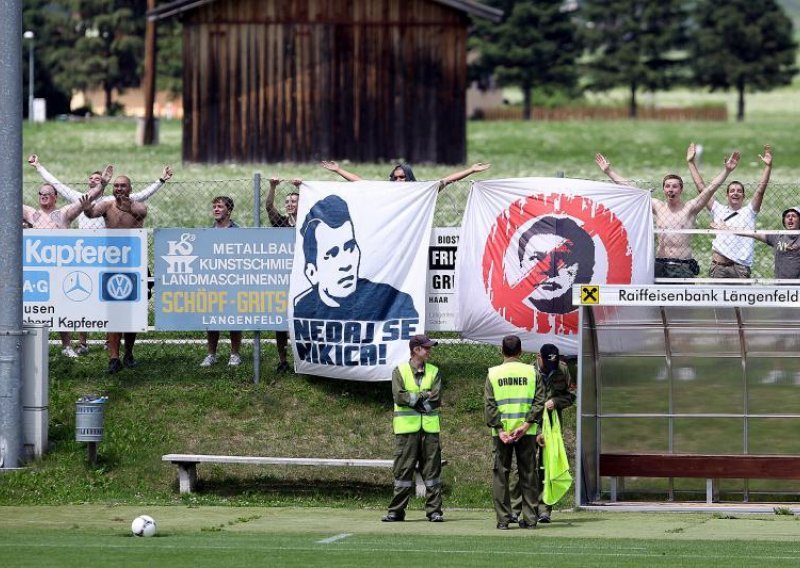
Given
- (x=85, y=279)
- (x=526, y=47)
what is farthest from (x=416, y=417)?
(x=526, y=47)

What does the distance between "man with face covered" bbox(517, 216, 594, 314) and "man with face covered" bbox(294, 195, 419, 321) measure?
4.77 feet

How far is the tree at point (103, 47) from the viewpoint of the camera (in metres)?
107

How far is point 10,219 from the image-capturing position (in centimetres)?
1817

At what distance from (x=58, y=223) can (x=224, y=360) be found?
2.58 meters

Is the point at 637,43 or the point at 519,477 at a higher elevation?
the point at 637,43

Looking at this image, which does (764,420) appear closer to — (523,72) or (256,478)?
(256,478)

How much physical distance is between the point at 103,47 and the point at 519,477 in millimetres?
98567

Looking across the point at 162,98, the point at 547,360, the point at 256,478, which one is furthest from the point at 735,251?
the point at 162,98

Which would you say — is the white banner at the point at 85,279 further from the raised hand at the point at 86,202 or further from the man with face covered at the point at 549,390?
the man with face covered at the point at 549,390

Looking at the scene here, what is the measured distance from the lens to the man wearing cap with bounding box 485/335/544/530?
1562 centimetres

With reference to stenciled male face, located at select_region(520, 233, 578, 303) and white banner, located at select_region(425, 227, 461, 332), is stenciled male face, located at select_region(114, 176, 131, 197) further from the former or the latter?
stenciled male face, located at select_region(520, 233, 578, 303)

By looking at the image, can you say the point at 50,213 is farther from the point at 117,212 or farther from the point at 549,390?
the point at 549,390

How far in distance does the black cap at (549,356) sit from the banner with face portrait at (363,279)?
2.78 meters

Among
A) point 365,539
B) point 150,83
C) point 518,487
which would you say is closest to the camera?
point 365,539
